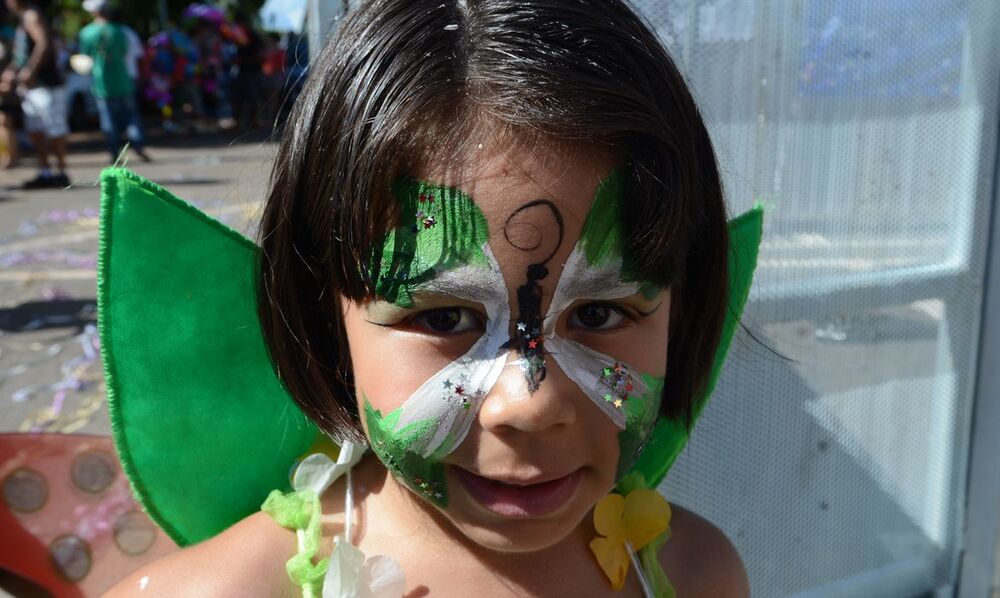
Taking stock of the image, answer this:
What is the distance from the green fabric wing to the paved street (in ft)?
0.17

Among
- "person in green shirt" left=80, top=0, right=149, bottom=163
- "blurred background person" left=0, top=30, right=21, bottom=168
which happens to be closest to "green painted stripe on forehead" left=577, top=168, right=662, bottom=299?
"blurred background person" left=0, top=30, right=21, bottom=168

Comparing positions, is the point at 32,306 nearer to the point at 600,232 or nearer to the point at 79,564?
the point at 79,564

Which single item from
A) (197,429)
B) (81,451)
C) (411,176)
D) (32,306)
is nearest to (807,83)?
(411,176)

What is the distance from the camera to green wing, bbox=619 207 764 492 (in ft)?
4.67

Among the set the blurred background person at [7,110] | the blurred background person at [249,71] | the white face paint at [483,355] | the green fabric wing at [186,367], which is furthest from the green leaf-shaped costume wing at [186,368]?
the blurred background person at [249,71]

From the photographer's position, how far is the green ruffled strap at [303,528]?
3.72ft

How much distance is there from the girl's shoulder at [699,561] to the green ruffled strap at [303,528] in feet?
1.58

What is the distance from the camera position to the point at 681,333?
131 cm

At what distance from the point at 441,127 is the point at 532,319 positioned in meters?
0.22

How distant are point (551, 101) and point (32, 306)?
4379 millimetres

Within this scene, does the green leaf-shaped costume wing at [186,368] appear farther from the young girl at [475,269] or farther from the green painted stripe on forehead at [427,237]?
the green painted stripe on forehead at [427,237]

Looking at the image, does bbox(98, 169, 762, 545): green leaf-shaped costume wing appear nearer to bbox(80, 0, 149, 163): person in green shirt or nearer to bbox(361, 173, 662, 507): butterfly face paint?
bbox(361, 173, 662, 507): butterfly face paint

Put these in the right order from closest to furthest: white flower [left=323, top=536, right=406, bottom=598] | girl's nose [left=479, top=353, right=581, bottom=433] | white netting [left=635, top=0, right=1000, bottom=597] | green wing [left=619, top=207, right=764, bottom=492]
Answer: girl's nose [left=479, top=353, right=581, bottom=433], white flower [left=323, top=536, right=406, bottom=598], green wing [left=619, top=207, right=764, bottom=492], white netting [left=635, top=0, right=1000, bottom=597]

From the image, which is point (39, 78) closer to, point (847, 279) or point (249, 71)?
point (249, 71)
